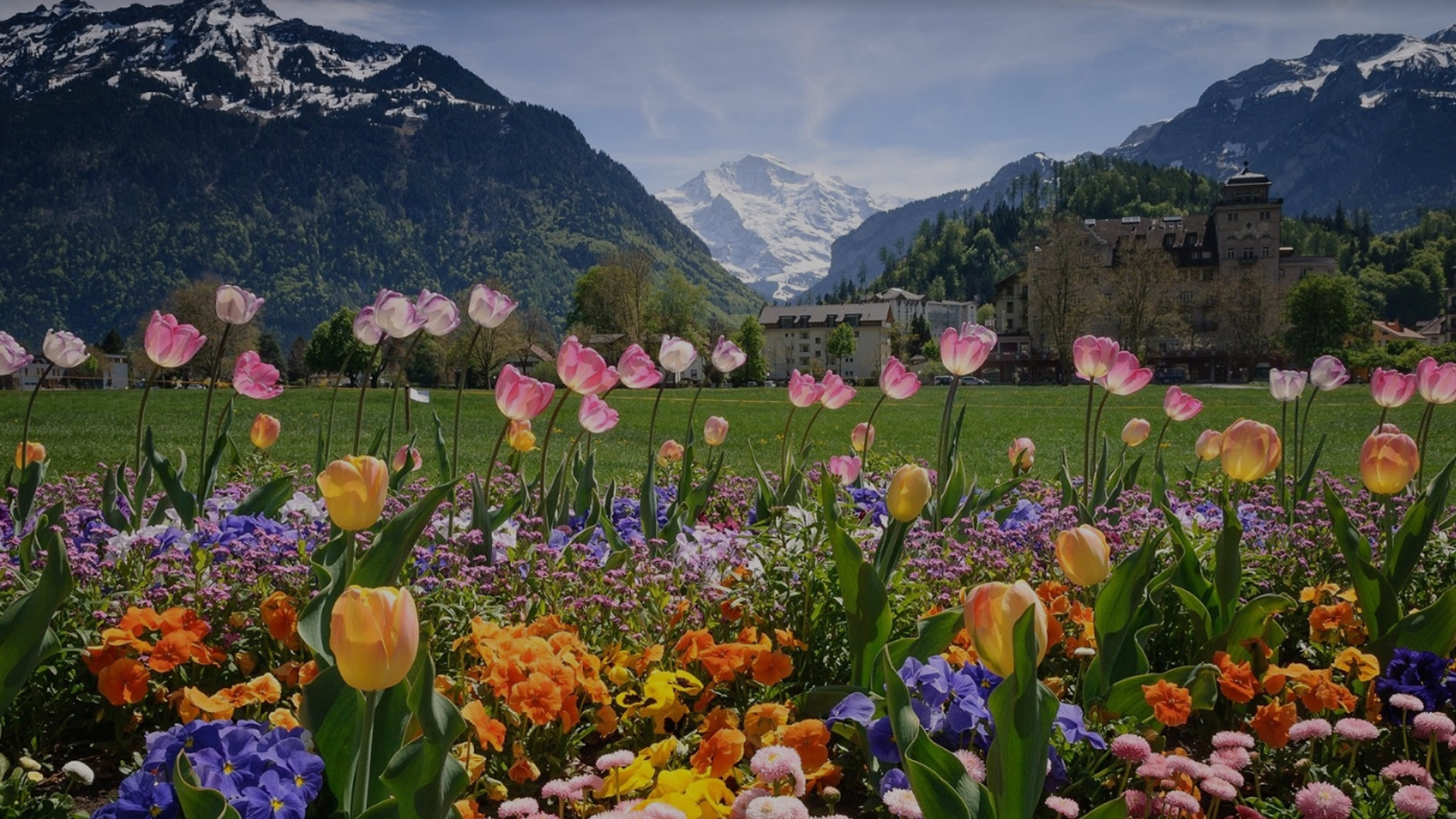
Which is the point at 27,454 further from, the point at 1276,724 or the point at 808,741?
the point at 1276,724

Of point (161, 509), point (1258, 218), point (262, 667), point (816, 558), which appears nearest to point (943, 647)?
point (816, 558)

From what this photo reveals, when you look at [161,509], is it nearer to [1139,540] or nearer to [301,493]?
[301,493]

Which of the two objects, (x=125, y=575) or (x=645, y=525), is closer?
(x=125, y=575)

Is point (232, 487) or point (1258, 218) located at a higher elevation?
point (1258, 218)

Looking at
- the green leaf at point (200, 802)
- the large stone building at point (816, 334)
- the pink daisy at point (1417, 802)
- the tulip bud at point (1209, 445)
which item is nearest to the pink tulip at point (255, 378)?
the green leaf at point (200, 802)

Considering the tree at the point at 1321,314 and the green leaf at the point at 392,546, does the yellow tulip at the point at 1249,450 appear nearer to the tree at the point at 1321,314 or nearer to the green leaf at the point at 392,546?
the green leaf at the point at 392,546

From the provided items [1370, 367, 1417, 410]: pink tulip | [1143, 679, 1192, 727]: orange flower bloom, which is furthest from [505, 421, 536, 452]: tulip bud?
[1370, 367, 1417, 410]: pink tulip

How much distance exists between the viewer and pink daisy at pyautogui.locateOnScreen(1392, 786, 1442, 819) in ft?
5.42

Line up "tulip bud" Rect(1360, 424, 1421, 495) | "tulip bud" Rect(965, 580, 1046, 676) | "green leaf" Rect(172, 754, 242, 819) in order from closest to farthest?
"green leaf" Rect(172, 754, 242, 819) → "tulip bud" Rect(965, 580, 1046, 676) → "tulip bud" Rect(1360, 424, 1421, 495)

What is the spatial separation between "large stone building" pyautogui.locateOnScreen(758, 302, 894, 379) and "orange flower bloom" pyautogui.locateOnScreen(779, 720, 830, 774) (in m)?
100

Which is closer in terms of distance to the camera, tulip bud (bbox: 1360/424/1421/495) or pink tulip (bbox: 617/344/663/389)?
tulip bud (bbox: 1360/424/1421/495)

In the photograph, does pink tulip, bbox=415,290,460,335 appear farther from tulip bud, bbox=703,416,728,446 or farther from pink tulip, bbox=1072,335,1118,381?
pink tulip, bbox=1072,335,1118,381

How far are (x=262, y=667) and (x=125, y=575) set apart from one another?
695mm

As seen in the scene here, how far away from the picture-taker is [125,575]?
9.32ft
